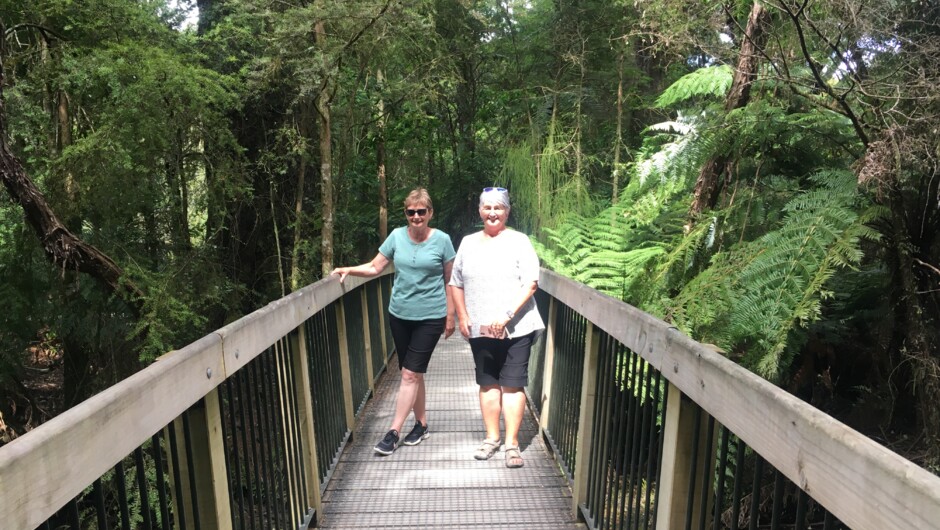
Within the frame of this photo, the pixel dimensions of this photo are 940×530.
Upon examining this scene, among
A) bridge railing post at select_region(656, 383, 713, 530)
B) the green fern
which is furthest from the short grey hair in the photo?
the green fern

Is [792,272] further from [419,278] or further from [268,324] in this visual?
[268,324]

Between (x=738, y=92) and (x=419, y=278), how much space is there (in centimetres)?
299

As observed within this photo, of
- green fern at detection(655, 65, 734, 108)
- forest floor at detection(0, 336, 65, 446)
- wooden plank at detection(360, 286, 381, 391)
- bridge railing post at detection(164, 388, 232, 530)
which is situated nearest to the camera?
bridge railing post at detection(164, 388, 232, 530)

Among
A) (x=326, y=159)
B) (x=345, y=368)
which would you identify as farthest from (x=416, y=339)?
(x=326, y=159)

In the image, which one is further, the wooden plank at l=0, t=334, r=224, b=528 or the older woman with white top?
the older woman with white top

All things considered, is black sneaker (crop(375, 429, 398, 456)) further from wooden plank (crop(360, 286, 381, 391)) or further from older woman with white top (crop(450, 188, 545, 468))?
wooden plank (crop(360, 286, 381, 391))

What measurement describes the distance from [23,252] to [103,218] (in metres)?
0.97

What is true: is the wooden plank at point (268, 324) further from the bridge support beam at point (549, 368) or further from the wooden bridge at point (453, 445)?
the bridge support beam at point (549, 368)

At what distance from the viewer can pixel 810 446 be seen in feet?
3.63

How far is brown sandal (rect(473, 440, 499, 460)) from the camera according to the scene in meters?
3.68

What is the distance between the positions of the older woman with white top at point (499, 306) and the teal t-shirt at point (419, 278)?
193mm

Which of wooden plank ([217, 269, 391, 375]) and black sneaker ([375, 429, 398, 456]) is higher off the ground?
wooden plank ([217, 269, 391, 375])

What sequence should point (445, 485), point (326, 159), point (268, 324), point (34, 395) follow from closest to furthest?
1. point (268, 324)
2. point (445, 485)
3. point (326, 159)
4. point (34, 395)

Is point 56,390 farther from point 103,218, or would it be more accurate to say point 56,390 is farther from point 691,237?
point 691,237
